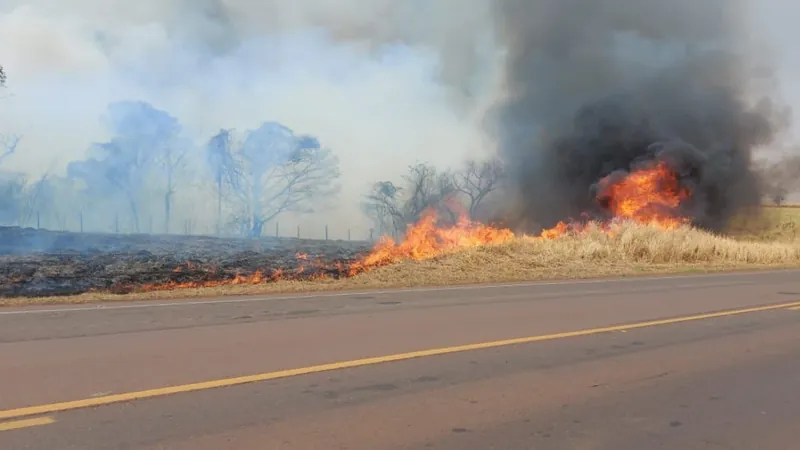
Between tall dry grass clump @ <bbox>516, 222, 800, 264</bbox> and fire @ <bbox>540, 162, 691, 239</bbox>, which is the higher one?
fire @ <bbox>540, 162, 691, 239</bbox>

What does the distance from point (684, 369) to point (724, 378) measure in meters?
0.39

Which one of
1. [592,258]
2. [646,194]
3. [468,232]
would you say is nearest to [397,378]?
[592,258]

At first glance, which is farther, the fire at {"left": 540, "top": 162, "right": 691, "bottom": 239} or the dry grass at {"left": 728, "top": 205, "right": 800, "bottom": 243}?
the dry grass at {"left": 728, "top": 205, "right": 800, "bottom": 243}

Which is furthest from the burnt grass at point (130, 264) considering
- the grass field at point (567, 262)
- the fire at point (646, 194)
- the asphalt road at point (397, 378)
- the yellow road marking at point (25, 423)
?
the fire at point (646, 194)

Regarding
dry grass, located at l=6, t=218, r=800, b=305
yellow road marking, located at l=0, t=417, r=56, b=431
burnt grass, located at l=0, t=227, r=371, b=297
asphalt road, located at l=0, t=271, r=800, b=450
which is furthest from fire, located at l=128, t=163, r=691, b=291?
yellow road marking, located at l=0, t=417, r=56, b=431

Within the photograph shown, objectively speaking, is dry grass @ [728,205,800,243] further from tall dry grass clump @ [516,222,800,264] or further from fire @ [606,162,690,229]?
tall dry grass clump @ [516,222,800,264]

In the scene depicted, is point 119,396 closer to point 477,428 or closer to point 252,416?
point 252,416

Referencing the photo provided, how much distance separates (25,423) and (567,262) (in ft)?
61.3

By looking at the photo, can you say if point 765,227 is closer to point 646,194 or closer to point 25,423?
point 646,194

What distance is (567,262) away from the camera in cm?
2142

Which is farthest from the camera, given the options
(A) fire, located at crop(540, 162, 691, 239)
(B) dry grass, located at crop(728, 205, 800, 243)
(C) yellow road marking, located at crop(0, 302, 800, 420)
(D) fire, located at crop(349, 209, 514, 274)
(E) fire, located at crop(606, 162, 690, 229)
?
(B) dry grass, located at crop(728, 205, 800, 243)

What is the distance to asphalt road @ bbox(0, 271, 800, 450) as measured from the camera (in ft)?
14.5

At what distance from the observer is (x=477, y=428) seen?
4555 millimetres

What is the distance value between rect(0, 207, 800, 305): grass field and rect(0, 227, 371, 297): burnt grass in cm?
258
